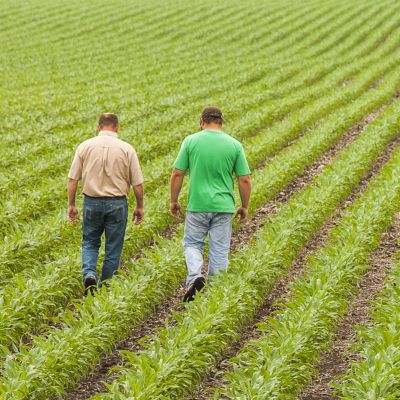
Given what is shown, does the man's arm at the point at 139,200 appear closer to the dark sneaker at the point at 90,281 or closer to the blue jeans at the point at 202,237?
the blue jeans at the point at 202,237

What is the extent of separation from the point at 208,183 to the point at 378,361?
9.47 feet

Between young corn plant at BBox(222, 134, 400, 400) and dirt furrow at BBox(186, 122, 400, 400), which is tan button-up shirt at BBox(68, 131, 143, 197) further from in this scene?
young corn plant at BBox(222, 134, 400, 400)

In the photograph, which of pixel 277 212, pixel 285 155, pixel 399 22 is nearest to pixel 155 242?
pixel 277 212

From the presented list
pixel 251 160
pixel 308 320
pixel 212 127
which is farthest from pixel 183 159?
pixel 251 160

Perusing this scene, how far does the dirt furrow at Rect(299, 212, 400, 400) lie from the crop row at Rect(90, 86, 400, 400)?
0.31m

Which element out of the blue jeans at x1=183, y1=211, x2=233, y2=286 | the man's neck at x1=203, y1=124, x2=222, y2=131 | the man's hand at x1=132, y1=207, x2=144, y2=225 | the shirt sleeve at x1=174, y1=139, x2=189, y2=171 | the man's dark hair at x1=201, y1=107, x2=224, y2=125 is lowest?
the blue jeans at x1=183, y1=211, x2=233, y2=286

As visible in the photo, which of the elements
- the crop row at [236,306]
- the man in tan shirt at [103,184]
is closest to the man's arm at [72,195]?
the man in tan shirt at [103,184]

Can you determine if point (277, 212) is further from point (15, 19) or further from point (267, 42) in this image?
point (15, 19)

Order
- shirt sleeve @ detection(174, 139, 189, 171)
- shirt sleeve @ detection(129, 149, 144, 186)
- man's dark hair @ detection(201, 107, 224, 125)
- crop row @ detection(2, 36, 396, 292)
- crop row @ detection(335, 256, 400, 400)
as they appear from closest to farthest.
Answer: crop row @ detection(335, 256, 400, 400)
man's dark hair @ detection(201, 107, 224, 125)
shirt sleeve @ detection(174, 139, 189, 171)
shirt sleeve @ detection(129, 149, 144, 186)
crop row @ detection(2, 36, 396, 292)

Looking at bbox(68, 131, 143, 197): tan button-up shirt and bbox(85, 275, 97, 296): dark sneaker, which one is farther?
bbox(85, 275, 97, 296): dark sneaker

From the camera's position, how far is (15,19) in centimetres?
4288

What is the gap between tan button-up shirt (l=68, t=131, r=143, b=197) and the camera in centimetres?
859

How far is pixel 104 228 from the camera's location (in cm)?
887

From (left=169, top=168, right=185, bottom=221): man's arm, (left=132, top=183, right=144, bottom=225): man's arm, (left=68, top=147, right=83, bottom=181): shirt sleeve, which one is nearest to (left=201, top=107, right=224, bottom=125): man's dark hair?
(left=169, top=168, right=185, bottom=221): man's arm
